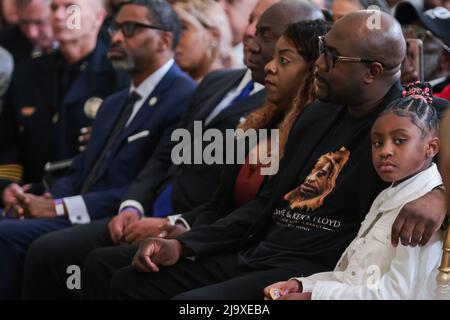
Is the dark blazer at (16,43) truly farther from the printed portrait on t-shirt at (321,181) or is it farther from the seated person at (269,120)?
the printed portrait on t-shirt at (321,181)

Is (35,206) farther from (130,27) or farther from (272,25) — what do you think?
(272,25)

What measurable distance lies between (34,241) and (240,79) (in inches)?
41.8

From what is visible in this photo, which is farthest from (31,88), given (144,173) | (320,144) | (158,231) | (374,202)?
(374,202)

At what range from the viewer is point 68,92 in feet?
16.7

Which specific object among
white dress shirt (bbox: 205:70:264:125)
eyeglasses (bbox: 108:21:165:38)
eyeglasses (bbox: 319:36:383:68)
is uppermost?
eyeglasses (bbox: 319:36:383:68)

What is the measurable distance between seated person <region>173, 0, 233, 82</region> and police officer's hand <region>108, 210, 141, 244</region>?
1.15m

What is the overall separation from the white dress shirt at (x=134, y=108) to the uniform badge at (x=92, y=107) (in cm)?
49

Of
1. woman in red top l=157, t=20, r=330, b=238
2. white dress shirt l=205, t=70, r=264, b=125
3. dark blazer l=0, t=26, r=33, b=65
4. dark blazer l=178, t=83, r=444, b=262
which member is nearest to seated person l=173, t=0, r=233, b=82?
white dress shirt l=205, t=70, r=264, b=125

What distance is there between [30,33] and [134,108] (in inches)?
69.9

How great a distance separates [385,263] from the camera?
257 cm

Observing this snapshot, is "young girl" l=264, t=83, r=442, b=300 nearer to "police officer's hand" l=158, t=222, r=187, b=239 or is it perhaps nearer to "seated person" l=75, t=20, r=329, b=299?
"seated person" l=75, t=20, r=329, b=299

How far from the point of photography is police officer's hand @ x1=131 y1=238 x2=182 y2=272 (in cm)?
321

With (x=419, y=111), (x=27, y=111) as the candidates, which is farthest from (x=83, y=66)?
(x=419, y=111)
